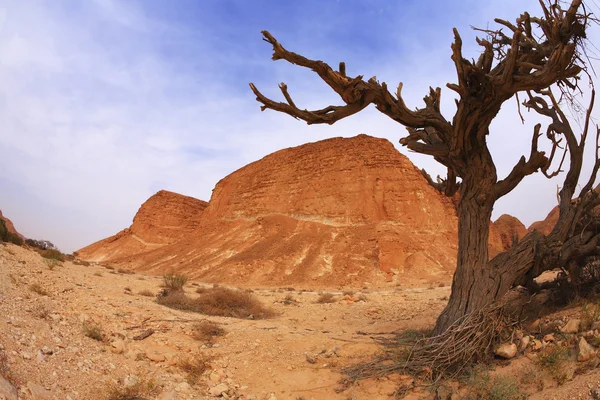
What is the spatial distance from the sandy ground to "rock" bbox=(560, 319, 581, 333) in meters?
0.68

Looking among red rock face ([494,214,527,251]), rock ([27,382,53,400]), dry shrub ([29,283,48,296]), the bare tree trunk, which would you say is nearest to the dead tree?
the bare tree trunk

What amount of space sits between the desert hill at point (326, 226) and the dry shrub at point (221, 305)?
1990 centimetres

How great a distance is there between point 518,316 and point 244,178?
2114 inches

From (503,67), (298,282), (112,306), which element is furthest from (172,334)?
(298,282)

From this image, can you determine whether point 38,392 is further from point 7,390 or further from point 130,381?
point 130,381

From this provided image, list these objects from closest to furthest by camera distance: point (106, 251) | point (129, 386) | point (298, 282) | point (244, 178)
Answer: point (129, 386)
point (298, 282)
point (244, 178)
point (106, 251)

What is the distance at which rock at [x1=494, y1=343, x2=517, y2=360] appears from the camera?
17.3 ft

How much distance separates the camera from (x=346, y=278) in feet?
106

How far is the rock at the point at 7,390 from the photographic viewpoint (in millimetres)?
3727

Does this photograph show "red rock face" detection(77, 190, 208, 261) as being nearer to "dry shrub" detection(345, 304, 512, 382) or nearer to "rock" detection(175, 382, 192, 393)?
"rock" detection(175, 382, 192, 393)

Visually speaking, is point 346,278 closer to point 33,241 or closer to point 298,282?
point 298,282

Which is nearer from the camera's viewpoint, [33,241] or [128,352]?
[128,352]

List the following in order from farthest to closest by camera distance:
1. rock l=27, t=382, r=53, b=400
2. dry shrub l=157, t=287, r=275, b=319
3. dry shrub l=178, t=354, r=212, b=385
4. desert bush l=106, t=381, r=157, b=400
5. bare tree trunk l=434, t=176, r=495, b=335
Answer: dry shrub l=157, t=287, r=275, b=319 < bare tree trunk l=434, t=176, r=495, b=335 < dry shrub l=178, t=354, r=212, b=385 < desert bush l=106, t=381, r=157, b=400 < rock l=27, t=382, r=53, b=400

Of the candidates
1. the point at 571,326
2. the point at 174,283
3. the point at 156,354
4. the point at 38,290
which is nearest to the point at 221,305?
the point at 174,283
